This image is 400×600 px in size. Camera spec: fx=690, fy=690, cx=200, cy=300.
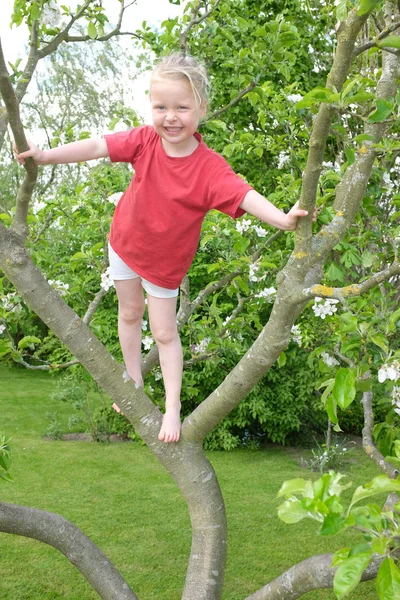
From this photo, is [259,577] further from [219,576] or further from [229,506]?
[219,576]

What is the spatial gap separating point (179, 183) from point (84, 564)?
1.33 meters

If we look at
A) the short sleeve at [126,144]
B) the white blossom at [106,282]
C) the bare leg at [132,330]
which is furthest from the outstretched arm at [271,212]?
the white blossom at [106,282]

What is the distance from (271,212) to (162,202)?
1.50 ft

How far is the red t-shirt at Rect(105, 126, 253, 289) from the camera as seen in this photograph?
213 cm

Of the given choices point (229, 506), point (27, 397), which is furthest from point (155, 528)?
point (27, 397)

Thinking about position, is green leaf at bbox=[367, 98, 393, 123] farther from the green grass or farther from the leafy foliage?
the green grass

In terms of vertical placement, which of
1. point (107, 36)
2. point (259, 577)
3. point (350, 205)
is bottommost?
point (259, 577)

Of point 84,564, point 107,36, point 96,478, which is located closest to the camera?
point 84,564

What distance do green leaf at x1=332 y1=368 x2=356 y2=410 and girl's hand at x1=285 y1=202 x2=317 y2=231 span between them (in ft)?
1.32

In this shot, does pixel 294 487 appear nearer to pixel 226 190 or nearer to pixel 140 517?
pixel 226 190

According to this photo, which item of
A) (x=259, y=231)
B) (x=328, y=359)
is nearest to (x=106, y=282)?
(x=259, y=231)

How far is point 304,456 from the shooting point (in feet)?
26.2

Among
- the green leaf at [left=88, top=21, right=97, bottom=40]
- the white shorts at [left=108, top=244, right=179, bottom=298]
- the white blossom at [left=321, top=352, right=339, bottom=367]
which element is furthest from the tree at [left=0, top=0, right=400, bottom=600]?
the green leaf at [left=88, top=21, right=97, bottom=40]

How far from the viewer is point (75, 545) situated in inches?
93.7
